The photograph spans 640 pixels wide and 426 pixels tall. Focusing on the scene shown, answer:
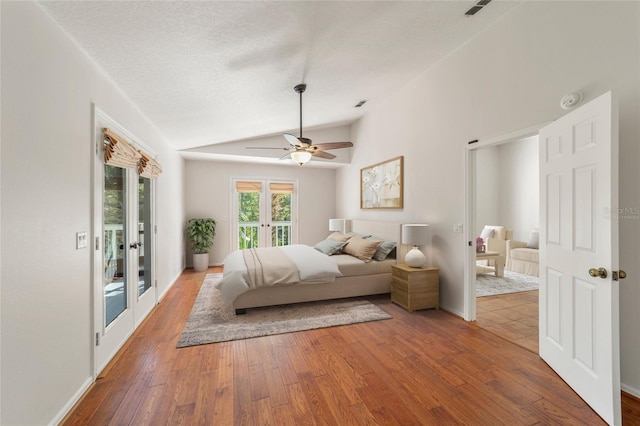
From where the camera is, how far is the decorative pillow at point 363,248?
405cm

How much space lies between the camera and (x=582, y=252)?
1813 millimetres

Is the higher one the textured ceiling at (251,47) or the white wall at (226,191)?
the textured ceiling at (251,47)

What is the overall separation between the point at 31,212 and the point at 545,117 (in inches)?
148

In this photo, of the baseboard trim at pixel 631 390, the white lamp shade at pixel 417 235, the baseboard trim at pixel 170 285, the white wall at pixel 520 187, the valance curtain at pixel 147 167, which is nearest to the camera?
the baseboard trim at pixel 631 390

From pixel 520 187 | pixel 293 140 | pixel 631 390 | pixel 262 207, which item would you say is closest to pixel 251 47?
pixel 293 140

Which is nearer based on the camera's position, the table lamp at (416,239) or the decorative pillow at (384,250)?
the table lamp at (416,239)

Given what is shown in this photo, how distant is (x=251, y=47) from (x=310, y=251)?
114 inches

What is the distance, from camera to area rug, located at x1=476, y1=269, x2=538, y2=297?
13.7 ft

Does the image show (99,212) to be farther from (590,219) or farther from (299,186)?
(299,186)

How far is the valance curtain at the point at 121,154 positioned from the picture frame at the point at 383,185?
11.5 feet

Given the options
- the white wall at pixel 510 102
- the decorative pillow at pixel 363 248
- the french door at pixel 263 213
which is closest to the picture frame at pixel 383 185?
the white wall at pixel 510 102

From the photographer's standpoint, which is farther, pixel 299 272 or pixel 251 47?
pixel 299 272

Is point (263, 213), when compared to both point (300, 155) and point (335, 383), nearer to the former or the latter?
point (300, 155)

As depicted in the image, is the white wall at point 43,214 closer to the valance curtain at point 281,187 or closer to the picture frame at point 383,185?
the picture frame at point 383,185
